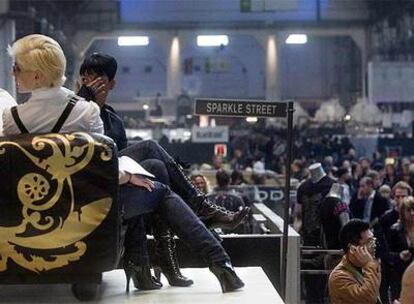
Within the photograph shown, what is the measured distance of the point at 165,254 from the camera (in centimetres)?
339

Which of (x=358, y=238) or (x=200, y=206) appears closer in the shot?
(x=200, y=206)

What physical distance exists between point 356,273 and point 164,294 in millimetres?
2116

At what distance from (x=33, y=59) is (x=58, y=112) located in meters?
Answer: 0.20

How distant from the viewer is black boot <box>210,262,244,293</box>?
3.09 metres

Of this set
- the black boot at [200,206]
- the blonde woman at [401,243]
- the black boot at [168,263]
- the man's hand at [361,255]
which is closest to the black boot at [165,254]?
the black boot at [168,263]

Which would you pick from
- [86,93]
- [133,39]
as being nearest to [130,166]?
[86,93]

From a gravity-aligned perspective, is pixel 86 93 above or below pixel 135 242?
above

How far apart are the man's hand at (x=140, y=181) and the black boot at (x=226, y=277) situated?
379 millimetres

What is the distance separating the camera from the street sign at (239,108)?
394 cm

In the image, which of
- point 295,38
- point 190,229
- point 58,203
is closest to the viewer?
point 58,203

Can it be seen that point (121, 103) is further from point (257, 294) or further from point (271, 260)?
point (257, 294)

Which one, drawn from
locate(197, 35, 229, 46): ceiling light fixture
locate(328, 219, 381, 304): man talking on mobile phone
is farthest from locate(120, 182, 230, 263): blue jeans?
locate(197, 35, 229, 46): ceiling light fixture

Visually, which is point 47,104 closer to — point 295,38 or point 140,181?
point 140,181

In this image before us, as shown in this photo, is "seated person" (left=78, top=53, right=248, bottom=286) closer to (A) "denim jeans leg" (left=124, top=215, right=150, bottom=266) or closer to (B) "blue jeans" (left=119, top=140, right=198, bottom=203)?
(B) "blue jeans" (left=119, top=140, right=198, bottom=203)
